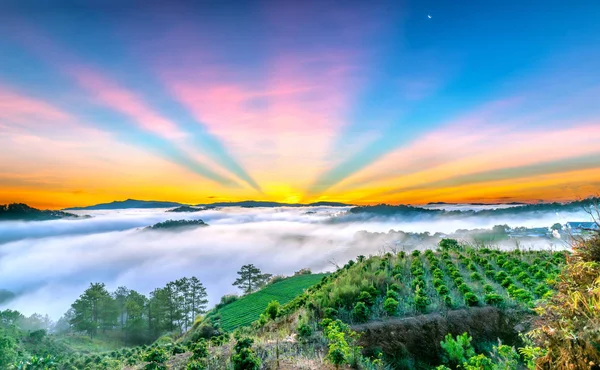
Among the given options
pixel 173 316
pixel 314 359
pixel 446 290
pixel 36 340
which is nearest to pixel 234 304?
pixel 36 340

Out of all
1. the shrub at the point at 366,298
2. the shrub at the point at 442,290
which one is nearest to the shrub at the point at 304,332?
the shrub at the point at 366,298

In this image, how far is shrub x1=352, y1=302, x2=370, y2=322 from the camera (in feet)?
35.7

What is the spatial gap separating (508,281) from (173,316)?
63155mm

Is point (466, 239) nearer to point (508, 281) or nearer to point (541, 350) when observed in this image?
point (508, 281)

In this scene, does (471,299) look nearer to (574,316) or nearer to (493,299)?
(493,299)

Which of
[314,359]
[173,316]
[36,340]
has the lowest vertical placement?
[173,316]

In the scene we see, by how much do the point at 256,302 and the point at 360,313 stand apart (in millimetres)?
29282

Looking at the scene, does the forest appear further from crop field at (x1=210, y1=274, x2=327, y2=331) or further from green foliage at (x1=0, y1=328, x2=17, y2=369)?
crop field at (x1=210, y1=274, x2=327, y2=331)

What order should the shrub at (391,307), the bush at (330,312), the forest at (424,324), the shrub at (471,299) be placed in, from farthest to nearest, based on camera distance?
the shrub at (471,299) → the shrub at (391,307) → the bush at (330,312) → the forest at (424,324)

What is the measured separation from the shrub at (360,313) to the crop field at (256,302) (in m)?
21.8

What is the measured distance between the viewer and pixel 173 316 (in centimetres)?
6184

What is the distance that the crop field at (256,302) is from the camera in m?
32.0

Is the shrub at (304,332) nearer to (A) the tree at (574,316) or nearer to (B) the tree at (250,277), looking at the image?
(A) the tree at (574,316)

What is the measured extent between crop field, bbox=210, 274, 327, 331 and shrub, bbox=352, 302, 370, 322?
859 inches
